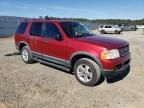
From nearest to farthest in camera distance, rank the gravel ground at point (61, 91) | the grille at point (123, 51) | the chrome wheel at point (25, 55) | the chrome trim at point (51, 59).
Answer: the gravel ground at point (61, 91) → the grille at point (123, 51) → the chrome trim at point (51, 59) → the chrome wheel at point (25, 55)

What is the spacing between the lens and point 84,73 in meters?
6.17

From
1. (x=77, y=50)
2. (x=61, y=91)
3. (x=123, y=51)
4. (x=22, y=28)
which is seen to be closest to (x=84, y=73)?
(x=77, y=50)

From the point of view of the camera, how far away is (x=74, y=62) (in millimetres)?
6504

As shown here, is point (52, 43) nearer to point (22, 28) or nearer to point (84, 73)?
point (84, 73)

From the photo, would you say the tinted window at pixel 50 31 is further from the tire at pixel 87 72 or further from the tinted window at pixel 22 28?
the tinted window at pixel 22 28

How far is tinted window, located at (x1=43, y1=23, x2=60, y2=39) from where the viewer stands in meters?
6.94

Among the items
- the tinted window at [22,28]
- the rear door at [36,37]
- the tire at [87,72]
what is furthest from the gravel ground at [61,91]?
the tinted window at [22,28]

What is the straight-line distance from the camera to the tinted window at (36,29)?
7.75 meters

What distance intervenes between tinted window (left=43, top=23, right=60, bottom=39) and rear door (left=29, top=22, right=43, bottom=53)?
1.09 ft

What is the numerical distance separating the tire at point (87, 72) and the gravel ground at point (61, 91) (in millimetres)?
178

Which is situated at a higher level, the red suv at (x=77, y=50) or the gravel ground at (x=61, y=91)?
the red suv at (x=77, y=50)

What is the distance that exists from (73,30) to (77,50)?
3.44 ft

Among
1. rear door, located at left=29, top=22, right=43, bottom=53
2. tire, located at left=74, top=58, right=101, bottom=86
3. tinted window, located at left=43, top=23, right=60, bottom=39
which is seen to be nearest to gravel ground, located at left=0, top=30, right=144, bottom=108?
tire, located at left=74, top=58, right=101, bottom=86

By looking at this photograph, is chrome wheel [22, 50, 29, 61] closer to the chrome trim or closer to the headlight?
the chrome trim
